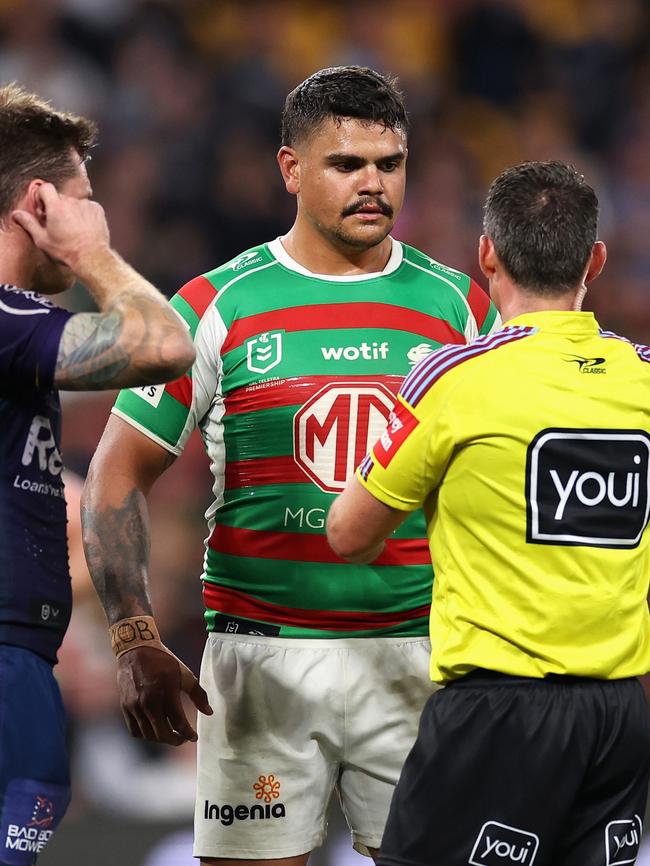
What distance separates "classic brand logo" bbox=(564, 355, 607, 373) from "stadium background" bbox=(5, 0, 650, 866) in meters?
3.54

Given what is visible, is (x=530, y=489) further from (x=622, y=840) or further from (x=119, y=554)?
(x=119, y=554)

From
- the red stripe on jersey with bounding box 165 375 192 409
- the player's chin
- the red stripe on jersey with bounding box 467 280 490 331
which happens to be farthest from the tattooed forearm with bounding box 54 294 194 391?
the red stripe on jersey with bounding box 467 280 490 331

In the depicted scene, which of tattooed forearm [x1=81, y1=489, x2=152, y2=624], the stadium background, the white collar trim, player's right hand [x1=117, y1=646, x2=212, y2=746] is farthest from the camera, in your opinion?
the stadium background

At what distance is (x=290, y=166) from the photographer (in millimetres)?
3566

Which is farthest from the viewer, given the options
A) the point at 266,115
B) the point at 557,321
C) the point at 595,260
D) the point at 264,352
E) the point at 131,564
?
the point at 266,115

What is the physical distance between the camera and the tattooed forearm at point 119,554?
3.27m

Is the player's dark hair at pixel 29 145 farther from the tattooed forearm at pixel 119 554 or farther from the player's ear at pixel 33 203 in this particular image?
the tattooed forearm at pixel 119 554

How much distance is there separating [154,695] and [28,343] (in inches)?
37.7

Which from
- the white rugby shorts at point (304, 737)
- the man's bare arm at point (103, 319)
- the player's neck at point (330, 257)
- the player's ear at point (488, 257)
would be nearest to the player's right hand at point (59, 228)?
the man's bare arm at point (103, 319)

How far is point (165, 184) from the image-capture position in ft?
24.3

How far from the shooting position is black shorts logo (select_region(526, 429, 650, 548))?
104 inches

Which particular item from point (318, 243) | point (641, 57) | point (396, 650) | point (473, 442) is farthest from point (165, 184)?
point (473, 442)

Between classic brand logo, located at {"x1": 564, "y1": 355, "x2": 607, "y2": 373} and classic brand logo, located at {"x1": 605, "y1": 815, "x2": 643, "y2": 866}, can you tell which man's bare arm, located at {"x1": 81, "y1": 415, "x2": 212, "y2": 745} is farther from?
classic brand logo, located at {"x1": 564, "y1": 355, "x2": 607, "y2": 373}

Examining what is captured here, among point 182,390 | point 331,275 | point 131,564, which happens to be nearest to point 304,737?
point 131,564
